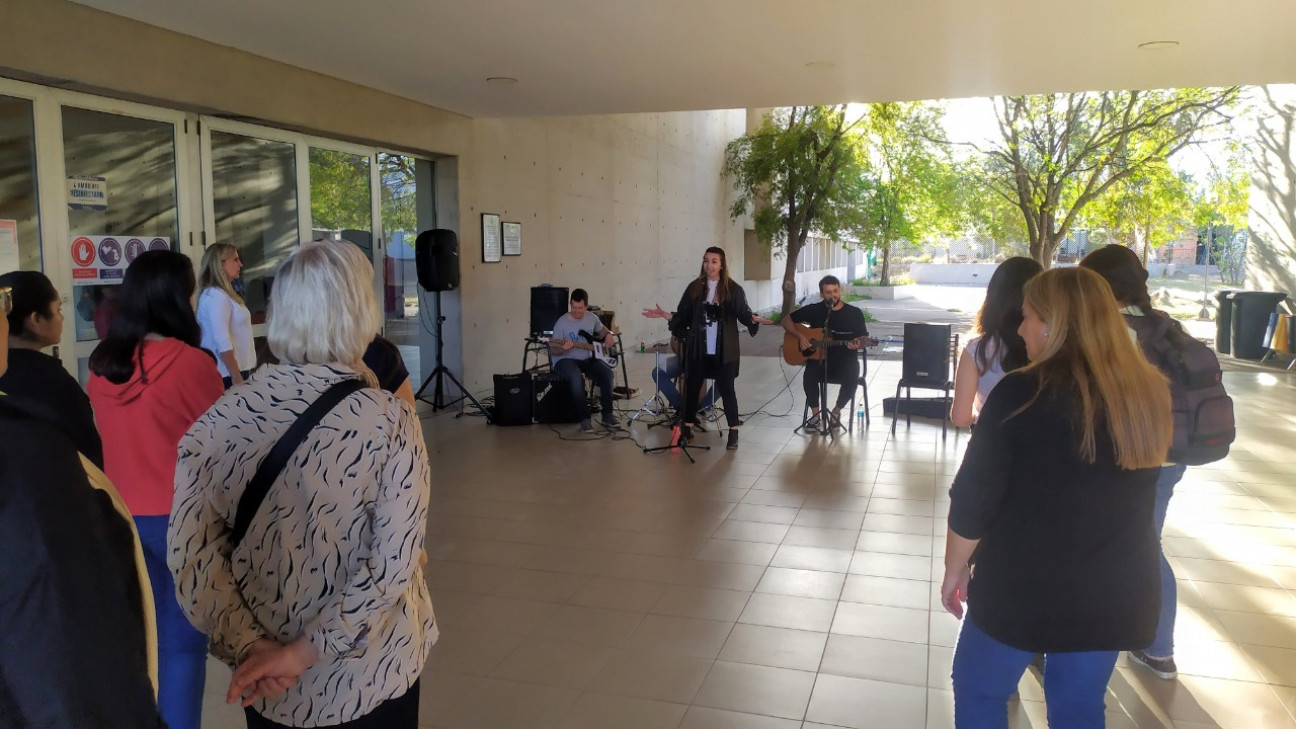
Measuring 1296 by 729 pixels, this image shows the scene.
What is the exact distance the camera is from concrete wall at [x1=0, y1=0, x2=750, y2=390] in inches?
206

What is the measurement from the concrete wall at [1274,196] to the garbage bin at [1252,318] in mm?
820

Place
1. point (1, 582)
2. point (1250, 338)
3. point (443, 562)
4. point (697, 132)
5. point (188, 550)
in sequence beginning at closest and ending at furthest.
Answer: point (1, 582) < point (188, 550) < point (443, 562) < point (1250, 338) < point (697, 132)

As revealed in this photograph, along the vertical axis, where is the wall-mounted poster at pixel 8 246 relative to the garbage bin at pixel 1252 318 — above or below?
above

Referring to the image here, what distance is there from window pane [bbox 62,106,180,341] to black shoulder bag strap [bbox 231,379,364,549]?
432 cm

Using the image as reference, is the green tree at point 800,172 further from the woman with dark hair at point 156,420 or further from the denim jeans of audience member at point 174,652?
the denim jeans of audience member at point 174,652

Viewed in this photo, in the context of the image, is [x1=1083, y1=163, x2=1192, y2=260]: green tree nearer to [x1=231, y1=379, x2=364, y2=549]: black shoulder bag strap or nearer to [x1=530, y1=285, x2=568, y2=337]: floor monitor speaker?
[x1=530, y1=285, x2=568, y2=337]: floor monitor speaker

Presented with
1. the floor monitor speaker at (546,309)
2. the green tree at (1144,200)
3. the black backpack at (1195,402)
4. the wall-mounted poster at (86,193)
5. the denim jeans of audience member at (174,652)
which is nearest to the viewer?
the denim jeans of audience member at (174,652)

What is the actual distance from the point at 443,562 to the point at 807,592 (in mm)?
A: 1864

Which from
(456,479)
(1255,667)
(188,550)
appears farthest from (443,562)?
(1255,667)

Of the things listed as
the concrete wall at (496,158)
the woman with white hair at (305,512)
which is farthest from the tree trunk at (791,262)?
the woman with white hair at (305,512)

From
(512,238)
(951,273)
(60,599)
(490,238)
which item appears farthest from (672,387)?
(951,273)

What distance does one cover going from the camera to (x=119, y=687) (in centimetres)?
91

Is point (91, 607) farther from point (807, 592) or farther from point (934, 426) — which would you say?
point (934, 426)

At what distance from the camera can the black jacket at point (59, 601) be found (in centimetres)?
85
